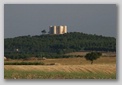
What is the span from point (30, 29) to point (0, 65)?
82 centimetres

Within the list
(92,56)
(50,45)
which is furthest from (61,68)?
(92,56)

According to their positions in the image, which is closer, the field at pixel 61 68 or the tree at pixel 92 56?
the tree at pixel 92 56

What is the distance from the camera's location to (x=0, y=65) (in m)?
178

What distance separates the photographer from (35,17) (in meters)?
178

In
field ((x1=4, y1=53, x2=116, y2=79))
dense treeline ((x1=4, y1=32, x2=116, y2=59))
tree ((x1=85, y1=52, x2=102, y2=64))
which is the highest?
dense treeline ((x1=4, y1=32, x2=116, y2=59))

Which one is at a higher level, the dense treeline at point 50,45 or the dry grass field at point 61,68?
the dense treeline at point 50,45

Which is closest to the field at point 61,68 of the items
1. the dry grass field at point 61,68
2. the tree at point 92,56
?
the dry grass field at point 61,68

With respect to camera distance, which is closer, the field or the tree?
the tree

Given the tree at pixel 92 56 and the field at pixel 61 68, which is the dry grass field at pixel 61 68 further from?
the tree at pixel 92 56

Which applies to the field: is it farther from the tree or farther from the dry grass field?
the tree

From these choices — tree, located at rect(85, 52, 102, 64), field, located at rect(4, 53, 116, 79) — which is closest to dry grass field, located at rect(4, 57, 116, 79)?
field, located at rect(4, 53, 116, 79)

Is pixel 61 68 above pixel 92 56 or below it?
below

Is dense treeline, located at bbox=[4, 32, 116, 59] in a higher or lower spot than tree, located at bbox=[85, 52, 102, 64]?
higher

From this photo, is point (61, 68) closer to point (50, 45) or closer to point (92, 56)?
point (50, 45)
